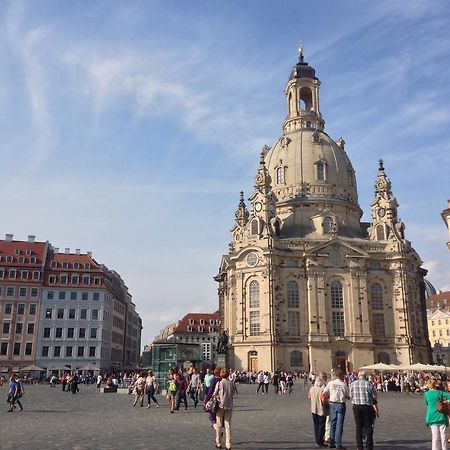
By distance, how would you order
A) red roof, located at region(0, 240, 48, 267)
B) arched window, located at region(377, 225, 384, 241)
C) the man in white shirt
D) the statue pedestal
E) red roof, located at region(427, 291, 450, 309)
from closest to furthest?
the man in white shirt → the statue pedestal → red roof, located at region(0, 240, 48, 267) → arched window, located at region(377, 225, 384, 241) → red roof, located at region(427, 291, 450, 309)

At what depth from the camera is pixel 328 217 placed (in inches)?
3081

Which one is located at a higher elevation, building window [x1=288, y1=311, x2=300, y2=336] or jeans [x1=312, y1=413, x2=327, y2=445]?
building window [x1=288, y1=311, x2=300, y2=336]

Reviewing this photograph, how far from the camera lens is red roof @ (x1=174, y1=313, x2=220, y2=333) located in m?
119

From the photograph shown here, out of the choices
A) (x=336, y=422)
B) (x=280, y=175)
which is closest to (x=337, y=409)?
(x=336, y=422)

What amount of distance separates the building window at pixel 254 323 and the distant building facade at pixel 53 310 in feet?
71.6

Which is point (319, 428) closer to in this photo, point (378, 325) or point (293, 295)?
point (293, 295)

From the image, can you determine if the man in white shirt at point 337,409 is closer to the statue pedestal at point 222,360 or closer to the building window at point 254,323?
the statue pedestal at point 222,360

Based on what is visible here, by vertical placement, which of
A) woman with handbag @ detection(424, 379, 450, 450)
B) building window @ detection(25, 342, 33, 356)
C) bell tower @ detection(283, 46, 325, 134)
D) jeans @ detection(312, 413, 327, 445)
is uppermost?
bell tower @ detection(283, 46, 325, 134)

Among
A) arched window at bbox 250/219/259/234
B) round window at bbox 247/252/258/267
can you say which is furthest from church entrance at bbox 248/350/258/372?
arched window at bbox 250/219/259/234

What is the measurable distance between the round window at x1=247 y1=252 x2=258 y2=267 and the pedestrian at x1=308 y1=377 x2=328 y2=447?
58.6 m

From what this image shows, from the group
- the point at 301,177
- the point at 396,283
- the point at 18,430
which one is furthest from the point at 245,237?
the point at 18,430

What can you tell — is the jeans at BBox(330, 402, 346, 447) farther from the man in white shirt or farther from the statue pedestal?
the statue pedestal

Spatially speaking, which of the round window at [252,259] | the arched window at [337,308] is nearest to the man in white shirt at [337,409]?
the round window at [252,259]

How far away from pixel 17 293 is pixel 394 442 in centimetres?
6739
